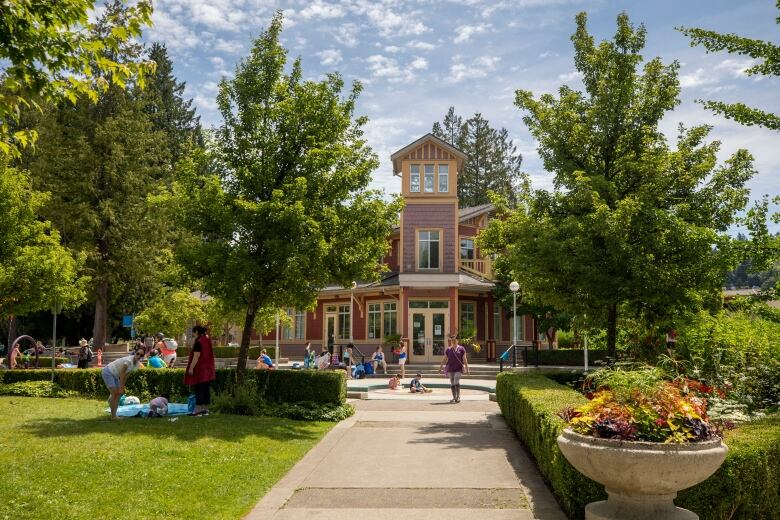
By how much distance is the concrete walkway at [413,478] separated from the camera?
6.34 meters

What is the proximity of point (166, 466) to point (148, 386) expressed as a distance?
8434 millimetres

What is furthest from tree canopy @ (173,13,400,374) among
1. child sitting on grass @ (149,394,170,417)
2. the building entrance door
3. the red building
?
the building entrance door

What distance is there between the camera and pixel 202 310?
3309cm

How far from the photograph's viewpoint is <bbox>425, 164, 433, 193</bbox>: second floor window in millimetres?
31156

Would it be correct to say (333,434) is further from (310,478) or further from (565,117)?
(565,117)

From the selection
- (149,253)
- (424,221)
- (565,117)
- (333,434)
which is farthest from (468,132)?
(333,434)

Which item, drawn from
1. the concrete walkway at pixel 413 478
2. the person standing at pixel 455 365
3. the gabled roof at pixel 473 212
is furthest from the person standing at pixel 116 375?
the gabled roof at pixel 473 212

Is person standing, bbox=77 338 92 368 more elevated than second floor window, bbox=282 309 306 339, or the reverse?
second floor window, bbox=282 309 306 339

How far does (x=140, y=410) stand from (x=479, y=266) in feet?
81.6

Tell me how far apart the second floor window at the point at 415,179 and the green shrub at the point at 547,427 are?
61.1ft

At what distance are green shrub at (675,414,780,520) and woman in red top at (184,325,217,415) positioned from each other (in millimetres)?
9361

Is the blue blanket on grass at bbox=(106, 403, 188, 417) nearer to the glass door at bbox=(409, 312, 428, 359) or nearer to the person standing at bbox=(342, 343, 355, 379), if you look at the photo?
the person standing at bbox=(342, 343, 355, 379)

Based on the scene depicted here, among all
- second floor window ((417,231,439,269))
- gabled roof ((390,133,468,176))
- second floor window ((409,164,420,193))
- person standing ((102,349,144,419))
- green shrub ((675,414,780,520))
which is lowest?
green shrub ((675,414,780,520))

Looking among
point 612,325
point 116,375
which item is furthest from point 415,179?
point 116,375
